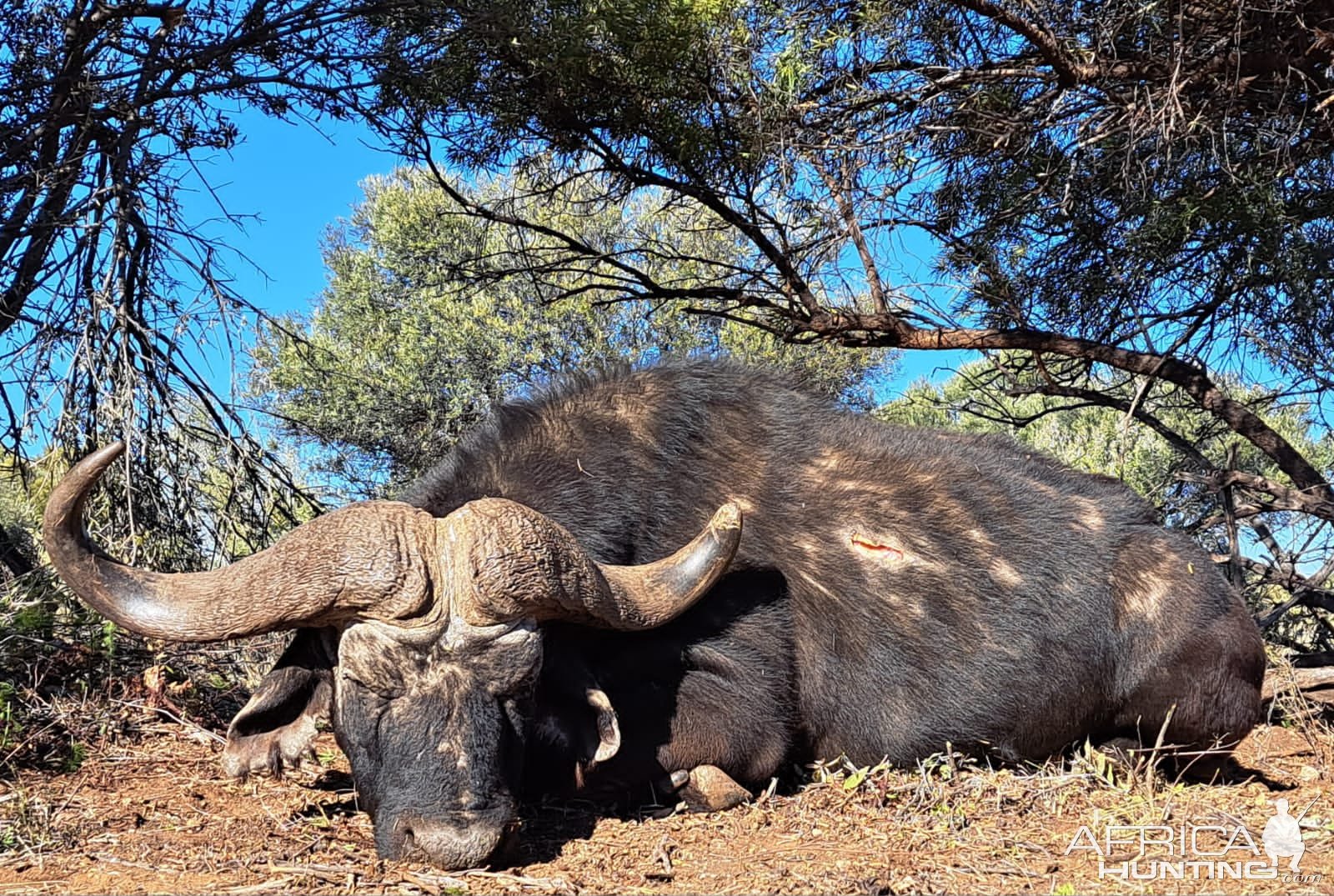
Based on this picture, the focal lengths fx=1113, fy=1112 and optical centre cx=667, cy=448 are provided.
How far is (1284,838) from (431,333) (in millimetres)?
12668

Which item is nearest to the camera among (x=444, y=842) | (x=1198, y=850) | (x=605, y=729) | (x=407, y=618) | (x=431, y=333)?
(x=444, y=842)

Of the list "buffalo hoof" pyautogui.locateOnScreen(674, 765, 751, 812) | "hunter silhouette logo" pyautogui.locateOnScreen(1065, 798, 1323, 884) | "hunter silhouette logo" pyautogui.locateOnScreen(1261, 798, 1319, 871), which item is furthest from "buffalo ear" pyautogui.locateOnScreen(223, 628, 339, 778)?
"hunter silhouette logo" pyautogui.locateOnScreen(1261, 798, 1319, 871)

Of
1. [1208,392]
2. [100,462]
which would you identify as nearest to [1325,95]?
[1208,392]

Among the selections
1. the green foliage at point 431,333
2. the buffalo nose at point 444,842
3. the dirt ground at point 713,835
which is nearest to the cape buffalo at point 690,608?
the buffalo nose at point 444,842

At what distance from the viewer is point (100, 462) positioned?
314cm

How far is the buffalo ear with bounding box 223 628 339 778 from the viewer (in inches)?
144

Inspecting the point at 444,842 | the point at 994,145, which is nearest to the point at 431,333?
the point at 994,145

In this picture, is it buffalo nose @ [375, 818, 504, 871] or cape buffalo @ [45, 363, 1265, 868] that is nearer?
buffalo nose @ [375, 818, 504, 871]

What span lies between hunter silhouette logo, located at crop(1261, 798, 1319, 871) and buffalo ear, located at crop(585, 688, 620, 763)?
2039 mm

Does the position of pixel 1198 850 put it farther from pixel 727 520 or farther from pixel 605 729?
pixel 605 729

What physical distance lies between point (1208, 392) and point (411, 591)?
4.74m

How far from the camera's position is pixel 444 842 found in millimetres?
3080

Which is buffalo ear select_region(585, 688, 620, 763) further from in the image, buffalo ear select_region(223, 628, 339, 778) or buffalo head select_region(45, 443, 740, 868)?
buffalo ear select_region(223, 628, 339, 778)

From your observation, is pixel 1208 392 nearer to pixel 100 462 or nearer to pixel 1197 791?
pixel 1197 791
